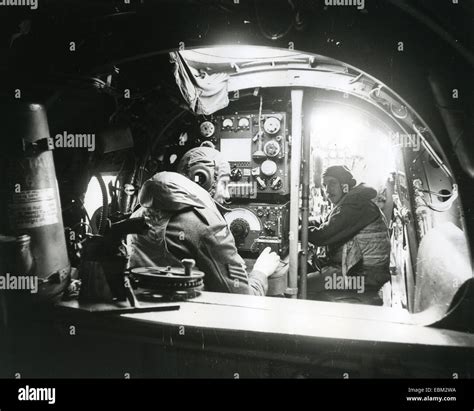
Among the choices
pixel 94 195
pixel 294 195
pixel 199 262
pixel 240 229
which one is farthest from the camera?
pixel 240 229

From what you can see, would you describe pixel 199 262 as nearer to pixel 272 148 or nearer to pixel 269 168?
pixel 269 168

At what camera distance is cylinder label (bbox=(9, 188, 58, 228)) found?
6.10ft

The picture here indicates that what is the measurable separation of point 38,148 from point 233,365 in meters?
1.52

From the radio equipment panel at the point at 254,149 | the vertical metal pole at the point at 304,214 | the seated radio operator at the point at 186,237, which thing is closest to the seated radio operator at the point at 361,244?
the vertical metal pole at the point at 304,214

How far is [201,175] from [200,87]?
75.0 inches

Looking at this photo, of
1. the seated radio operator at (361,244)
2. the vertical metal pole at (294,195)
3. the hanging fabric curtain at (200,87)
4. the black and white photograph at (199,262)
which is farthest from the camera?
the vertical metal pole at (294,195)

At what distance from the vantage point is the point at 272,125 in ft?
20.3

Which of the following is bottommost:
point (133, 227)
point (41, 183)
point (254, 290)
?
point (254, 290)

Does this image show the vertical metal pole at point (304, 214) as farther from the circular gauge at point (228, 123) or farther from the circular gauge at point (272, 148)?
the circular gauge at point (228, 123)

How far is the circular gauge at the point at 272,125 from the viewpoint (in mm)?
6172

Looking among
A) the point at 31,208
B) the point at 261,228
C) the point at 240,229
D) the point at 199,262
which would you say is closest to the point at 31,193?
the point at 31,208

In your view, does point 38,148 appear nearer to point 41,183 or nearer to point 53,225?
point 41,183

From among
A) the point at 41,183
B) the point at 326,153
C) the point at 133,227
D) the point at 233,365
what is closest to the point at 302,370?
the point at 233,365

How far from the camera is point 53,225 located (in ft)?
6.44
